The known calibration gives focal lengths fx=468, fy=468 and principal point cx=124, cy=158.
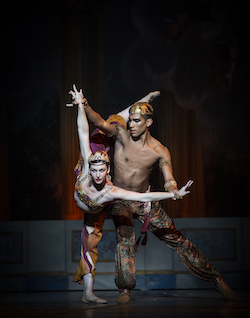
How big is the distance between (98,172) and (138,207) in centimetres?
81

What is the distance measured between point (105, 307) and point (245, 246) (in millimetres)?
2693

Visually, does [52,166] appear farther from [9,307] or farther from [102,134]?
[9,307]

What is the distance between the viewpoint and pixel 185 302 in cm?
468

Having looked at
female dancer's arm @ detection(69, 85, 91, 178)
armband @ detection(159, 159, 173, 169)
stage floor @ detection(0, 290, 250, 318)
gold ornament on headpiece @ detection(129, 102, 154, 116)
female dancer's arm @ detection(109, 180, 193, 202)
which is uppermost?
gold ornament on headpiece @ detection(129, 102, 154, 116)

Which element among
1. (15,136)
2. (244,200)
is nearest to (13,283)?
(15,136)

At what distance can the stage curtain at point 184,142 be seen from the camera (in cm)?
723

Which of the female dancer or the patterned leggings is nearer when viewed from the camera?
the female dancer

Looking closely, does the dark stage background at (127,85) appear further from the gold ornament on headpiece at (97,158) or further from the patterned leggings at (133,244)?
the gold ornament on headpiece at (97,158)

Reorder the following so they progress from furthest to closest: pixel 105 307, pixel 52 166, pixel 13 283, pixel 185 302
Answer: pixel 52 166, pixel 13 283, pixel 185 302, pixel 105 307

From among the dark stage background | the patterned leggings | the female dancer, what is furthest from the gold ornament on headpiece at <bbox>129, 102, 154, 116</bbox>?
the dark stage background

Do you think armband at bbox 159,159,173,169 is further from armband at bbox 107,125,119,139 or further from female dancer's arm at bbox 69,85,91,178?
female dancer's arm at bbox 69,85,91,178

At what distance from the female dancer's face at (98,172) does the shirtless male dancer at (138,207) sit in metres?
0.56

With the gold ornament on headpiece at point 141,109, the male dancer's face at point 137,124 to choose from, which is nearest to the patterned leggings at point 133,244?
the male dancer's face at point 137,124

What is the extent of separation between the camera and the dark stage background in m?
7.24
